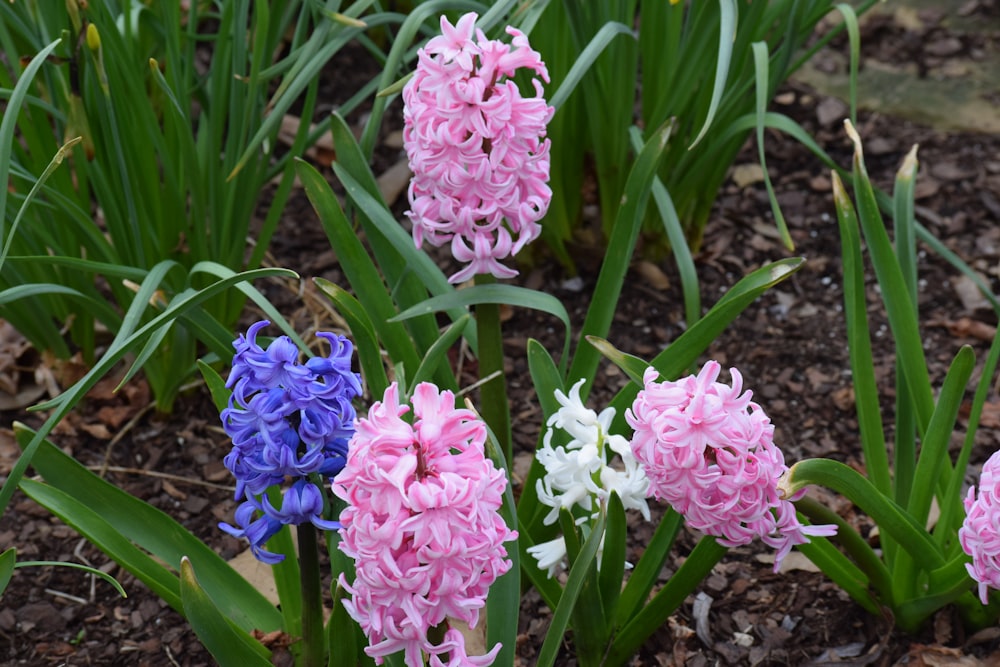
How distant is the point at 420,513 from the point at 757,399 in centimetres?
147

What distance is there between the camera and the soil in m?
1.83

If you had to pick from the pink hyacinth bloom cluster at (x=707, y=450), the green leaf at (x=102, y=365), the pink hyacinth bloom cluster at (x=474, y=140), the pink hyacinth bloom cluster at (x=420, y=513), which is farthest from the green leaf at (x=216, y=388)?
the pink hyacinth bloom cluster at (x=707, y=450)

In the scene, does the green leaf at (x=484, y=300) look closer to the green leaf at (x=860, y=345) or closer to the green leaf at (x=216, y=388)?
the green leaf at (x=216, y=388)

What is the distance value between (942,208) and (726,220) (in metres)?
0.57

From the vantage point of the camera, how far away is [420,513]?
104cm

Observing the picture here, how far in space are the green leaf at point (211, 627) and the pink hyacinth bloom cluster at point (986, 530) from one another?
88 cm

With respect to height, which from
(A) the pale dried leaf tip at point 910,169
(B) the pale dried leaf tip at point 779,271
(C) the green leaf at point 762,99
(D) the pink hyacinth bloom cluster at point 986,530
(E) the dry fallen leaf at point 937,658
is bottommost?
(E) the dry fallen leaf at point 937,658

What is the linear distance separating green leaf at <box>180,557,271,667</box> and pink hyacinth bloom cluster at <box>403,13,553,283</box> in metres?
0.57

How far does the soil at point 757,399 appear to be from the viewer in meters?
1.83

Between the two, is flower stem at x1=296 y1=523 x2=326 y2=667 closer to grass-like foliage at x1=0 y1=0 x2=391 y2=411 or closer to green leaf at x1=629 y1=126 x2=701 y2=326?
grass-like foliage at x1=0 y1=0 x2=391 y2=411

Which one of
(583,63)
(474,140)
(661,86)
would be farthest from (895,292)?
(661,86)

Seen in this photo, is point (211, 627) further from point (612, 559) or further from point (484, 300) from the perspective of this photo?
point (484, 300)

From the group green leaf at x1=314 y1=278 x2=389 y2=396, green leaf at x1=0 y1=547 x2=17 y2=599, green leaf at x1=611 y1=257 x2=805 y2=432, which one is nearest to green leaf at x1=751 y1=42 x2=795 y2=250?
green leaf at x1=611 y1=257 x2=805 y2=432

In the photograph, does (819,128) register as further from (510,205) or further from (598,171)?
(510,205)
